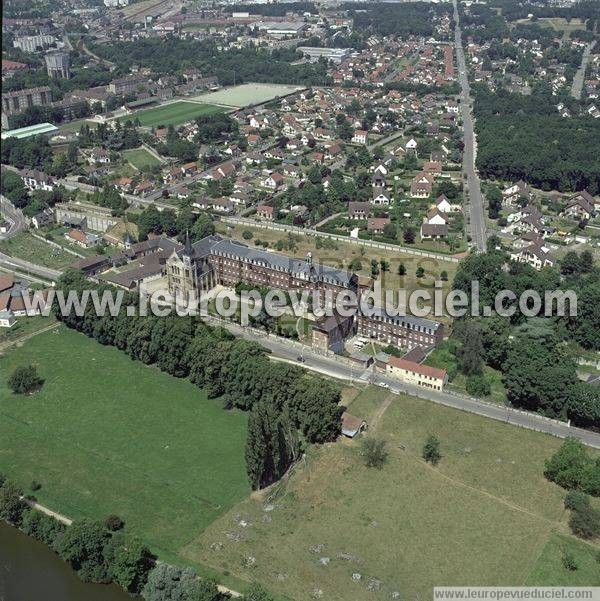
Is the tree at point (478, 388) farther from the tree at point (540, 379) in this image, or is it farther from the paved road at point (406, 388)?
the tree at point (540, 379)

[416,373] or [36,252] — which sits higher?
[416,373]

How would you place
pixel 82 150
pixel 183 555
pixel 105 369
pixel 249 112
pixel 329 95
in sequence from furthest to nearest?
pixel 329 95
pixel 249 112
pixel 82 150
pixel 105 369
pixel 183 555

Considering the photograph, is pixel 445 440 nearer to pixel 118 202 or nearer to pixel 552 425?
pixel 552 425

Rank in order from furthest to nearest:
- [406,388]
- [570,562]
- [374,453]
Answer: [406,388]
[374,453]
[570,562]

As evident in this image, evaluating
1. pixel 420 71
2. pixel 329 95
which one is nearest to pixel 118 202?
pixel 329 95

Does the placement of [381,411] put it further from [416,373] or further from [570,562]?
[570,562]

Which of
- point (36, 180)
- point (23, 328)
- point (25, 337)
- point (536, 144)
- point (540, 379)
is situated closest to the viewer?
point (540, 379)

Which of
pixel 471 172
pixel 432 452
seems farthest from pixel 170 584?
pixel 471 172
